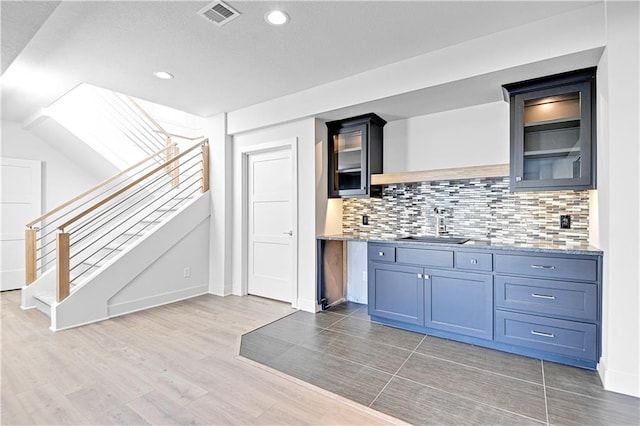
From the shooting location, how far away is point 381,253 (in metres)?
3.42

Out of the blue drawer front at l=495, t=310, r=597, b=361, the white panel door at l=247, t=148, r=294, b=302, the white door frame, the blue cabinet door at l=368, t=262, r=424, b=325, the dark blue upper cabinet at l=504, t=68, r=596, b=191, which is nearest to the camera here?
the blue drawer front at l=495, t=310, r=597, b=361

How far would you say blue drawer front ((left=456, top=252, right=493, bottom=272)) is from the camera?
2816 millimetres

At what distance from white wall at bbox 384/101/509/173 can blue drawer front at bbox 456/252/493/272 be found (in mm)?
1082

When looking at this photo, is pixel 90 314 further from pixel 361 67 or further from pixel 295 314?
pixel 361 67

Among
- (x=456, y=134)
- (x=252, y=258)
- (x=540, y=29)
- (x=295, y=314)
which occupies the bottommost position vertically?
(x=295, y=314)

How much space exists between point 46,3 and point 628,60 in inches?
153

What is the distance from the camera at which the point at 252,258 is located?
466cm

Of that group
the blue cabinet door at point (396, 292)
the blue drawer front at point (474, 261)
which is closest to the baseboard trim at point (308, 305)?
the blue cabinet door at point (396, 292)

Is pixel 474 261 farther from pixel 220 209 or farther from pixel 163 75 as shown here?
pixel 163 75

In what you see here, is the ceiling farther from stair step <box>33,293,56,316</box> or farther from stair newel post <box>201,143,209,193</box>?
stair step <box>33,293,56,316</box>

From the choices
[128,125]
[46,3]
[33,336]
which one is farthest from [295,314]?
[128,125]

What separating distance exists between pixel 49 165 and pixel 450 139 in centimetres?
639

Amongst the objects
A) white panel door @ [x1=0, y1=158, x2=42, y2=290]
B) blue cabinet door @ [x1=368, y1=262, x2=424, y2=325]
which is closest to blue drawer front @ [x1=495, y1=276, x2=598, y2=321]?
blue cabinet door @ [x1=368, y1=262, x2=424, y2=325]

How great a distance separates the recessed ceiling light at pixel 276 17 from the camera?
2.32 m
